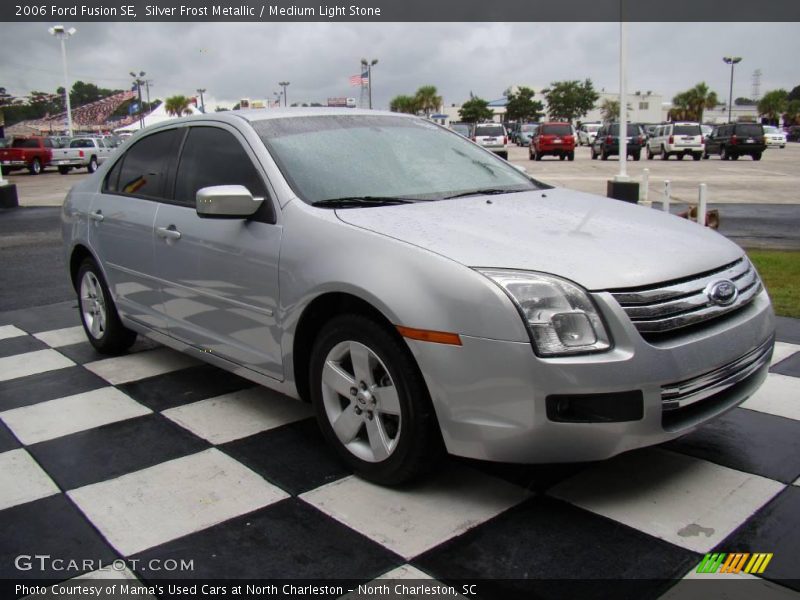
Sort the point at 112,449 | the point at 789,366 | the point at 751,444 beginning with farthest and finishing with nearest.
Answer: the point at 789,366 → the point at 112,449 → the point at 751,444

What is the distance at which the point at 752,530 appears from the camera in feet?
8.29

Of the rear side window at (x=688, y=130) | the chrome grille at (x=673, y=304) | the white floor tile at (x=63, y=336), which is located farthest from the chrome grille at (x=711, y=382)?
the rear side window at (x=688, y=130)

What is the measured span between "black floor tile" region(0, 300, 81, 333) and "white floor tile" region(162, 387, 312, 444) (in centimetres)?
253

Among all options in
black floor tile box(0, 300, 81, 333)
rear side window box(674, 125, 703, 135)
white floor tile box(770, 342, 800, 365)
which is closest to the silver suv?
rear side window box(674, 125, 703, 135)

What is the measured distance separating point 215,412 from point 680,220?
2.49 metres

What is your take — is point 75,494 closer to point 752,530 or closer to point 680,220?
point 752,530

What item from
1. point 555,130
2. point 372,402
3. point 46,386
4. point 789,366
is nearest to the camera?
point 372,402

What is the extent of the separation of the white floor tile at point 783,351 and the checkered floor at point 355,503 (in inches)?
20.3

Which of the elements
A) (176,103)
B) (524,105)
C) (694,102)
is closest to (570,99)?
(524,105)

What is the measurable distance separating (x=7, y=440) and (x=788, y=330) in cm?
480

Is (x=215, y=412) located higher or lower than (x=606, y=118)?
lower

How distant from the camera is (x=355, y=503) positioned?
282 centimetres

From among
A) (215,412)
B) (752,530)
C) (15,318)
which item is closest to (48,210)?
Answer: (15,318)

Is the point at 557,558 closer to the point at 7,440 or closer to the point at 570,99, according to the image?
the point at 7,440
